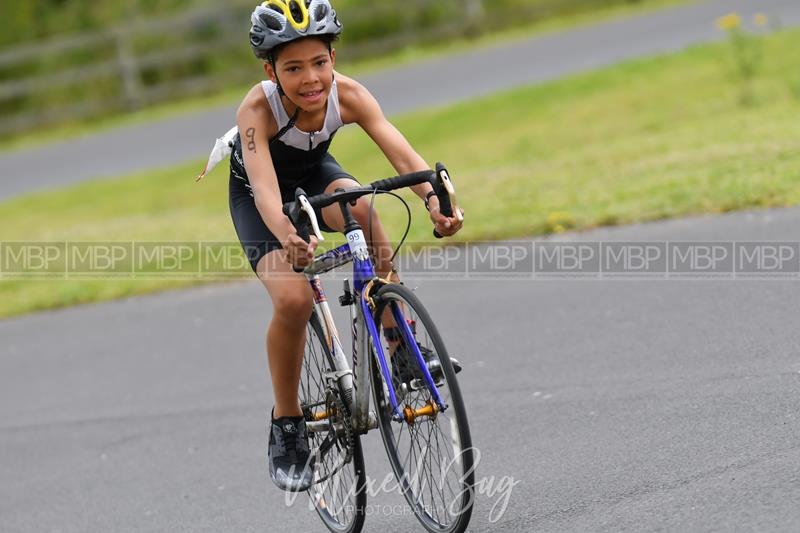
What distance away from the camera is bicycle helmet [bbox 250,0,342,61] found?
5184 mm

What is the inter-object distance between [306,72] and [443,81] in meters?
15.7

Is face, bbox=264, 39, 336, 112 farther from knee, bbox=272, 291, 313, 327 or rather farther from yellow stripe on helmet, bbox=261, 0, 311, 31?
knee, bbox=272, 291, 313, 327

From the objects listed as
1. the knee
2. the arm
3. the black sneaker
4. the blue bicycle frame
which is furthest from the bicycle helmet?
the black sneaker

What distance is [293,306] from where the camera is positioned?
5453 mm

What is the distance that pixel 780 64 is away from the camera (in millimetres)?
16719

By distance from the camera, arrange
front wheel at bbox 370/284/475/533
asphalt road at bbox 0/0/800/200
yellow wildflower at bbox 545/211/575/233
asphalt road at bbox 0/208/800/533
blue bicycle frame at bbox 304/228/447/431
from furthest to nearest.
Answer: asphalt road at bbox 0/0/800/200 < yellow wildflower at bbox 545/211/575/233 < asphalt road at bbox 0/208/800/533 < blue bicycle frame at bbox 304/228/447/431 < front wheel at bbox 370/284/475/533

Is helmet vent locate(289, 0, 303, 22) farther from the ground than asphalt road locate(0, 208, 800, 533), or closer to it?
farther from the ground

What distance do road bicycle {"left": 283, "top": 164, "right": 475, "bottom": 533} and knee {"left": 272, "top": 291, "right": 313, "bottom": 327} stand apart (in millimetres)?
85

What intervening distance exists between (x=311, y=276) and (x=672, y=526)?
1739 millimetres

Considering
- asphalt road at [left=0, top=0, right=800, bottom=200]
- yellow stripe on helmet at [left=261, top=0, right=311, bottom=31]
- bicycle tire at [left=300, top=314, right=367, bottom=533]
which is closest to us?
yellow stripe on helmet at [left=261, top=0, right=311, bottom=31]

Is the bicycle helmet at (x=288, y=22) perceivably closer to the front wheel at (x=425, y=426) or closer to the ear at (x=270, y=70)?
the ear at (x=270, y=70)

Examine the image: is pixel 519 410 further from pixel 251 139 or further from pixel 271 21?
pixel 271 21

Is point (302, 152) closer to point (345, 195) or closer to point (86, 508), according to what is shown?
point (345, 195)

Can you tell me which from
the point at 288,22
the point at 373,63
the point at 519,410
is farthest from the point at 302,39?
the point at 373,63
